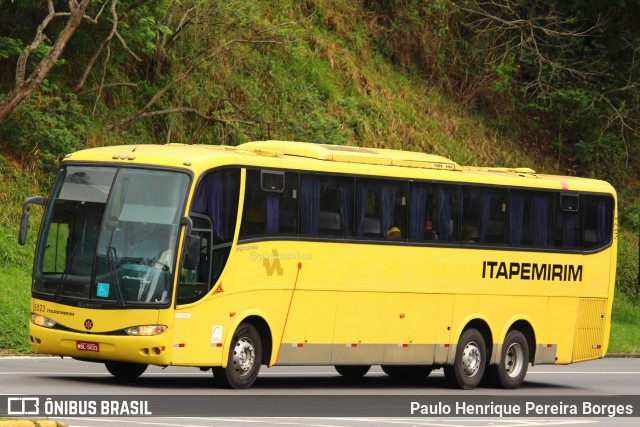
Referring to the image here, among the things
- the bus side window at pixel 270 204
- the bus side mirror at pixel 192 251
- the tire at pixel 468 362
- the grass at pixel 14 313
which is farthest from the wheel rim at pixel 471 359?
the grass at pixel 14 313

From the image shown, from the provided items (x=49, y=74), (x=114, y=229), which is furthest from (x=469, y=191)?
(x=49, y=74)

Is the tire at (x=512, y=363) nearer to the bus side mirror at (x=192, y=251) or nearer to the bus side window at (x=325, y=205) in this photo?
the bus side window at (x=325, y=205)

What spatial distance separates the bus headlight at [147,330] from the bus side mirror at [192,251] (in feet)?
2.79

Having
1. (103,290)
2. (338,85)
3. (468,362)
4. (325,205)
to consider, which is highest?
(338,85)

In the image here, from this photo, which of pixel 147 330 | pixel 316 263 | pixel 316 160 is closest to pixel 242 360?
pixel 147 330

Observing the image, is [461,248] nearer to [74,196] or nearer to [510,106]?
[74,196]

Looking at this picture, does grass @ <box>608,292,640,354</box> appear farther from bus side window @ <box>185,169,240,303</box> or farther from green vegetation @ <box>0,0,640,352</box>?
bus side window @ <box>185,169,240,303</box>

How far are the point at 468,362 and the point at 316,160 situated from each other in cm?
435

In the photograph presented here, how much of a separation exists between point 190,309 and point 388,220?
421cm

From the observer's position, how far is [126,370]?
19859mm

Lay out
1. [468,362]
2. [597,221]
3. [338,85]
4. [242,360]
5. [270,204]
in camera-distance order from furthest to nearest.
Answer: [338,85] → [597,221] → [468,362] → [270,204] → [242,360]

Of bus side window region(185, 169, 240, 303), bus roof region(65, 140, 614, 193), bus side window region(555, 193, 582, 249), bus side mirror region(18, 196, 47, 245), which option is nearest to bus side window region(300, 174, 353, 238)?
bus roof region(65, 140, 614, 193)

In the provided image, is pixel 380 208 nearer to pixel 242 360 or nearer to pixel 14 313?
pixel 242 360

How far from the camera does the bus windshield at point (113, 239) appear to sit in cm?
1812
